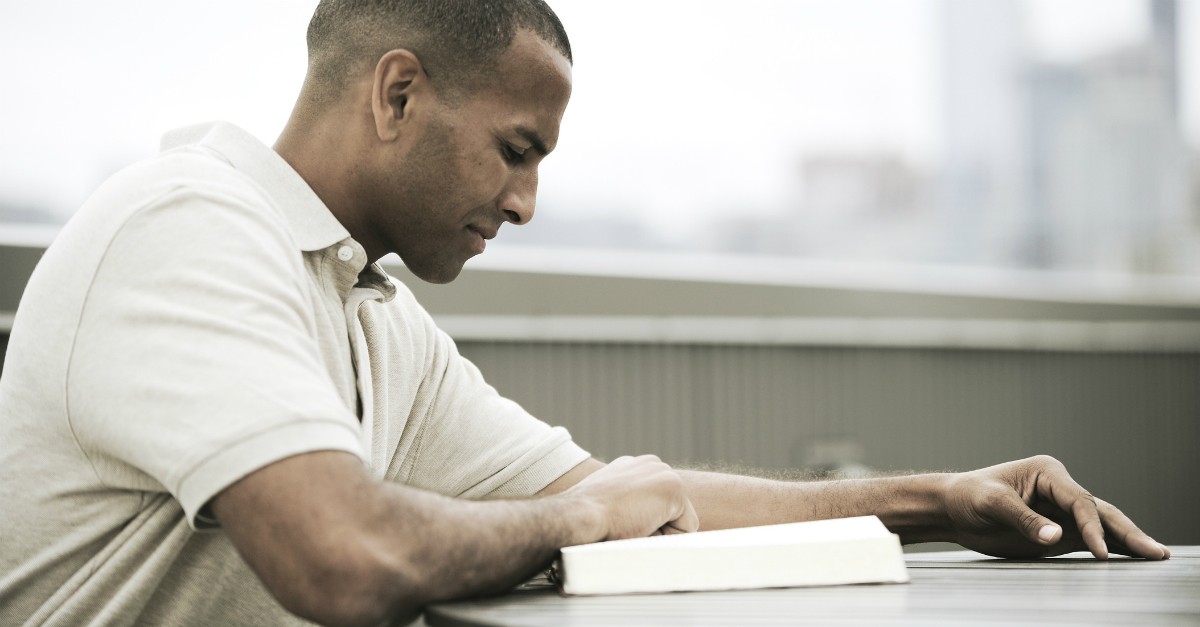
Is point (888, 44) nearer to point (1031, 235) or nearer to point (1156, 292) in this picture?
point (1031, 235)

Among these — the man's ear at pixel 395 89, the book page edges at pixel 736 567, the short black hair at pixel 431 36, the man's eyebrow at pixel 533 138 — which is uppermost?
the short black hair at pixel 431 36

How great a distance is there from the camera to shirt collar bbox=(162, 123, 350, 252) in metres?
1.27

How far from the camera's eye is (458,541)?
37.9 inches

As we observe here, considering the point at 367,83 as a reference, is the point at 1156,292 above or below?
below

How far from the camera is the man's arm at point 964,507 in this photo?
4.40 feet

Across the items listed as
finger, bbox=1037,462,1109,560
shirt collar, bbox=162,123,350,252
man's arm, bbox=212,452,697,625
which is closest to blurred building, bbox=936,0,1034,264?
finger, bbox=1037,462,1109,560

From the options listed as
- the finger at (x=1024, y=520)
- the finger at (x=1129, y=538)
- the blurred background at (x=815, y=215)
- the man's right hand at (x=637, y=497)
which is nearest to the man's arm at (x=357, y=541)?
the man's right hand at (x=637, y=497)

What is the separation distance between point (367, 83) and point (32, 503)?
647 millimetres

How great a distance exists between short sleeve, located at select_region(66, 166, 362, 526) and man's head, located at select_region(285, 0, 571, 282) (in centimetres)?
33

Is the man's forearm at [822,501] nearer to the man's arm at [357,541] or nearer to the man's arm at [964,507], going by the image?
the man's arm at [964,507]

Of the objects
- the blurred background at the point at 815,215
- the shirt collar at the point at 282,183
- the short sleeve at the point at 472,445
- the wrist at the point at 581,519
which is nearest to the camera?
the wrist at the point at 581,519

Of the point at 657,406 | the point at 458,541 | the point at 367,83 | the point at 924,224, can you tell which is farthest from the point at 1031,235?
the point at 458,541

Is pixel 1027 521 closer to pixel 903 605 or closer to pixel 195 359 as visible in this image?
pixel 903 605

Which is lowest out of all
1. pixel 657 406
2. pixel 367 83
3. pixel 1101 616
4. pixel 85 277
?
pixel 657 406
